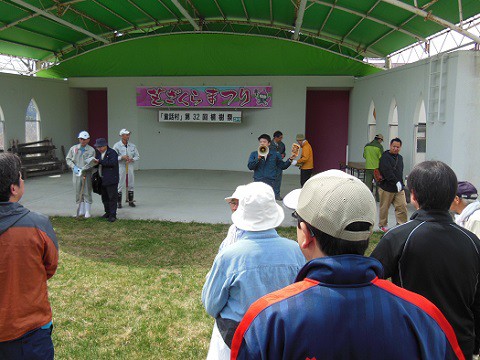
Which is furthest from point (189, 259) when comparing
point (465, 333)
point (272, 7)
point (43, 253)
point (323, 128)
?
point (323, 128)

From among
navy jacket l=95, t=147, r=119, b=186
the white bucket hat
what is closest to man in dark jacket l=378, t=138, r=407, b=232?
navy jacket l=95, t=147, r=119, b=186

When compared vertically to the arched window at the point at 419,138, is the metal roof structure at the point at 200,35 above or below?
above

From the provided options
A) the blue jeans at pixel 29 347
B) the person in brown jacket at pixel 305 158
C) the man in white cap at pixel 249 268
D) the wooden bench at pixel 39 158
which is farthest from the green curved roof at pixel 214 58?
the blue jeans at pixel 29 347

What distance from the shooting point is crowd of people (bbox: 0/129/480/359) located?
3.74 feet

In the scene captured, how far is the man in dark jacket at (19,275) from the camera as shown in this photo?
7.50 feet

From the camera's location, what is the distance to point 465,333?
225 centimetres

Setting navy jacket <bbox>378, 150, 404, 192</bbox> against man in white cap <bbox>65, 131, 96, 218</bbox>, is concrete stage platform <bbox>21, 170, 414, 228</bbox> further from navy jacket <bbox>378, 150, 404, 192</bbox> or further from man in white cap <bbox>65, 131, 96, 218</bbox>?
navy jacket <bbox>378, 150, 404, 192</bbox>

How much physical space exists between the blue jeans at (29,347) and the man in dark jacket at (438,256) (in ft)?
5.88

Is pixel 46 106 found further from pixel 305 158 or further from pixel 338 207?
pixel 338 207

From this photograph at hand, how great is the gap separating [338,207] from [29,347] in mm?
1904

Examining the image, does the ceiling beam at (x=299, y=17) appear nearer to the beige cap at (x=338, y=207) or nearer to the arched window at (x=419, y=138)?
the arched window at (x=419, y=138)

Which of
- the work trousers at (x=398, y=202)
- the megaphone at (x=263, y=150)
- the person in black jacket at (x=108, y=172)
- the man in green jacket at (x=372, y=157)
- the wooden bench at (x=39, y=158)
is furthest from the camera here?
the wooden bench at (x=39, y=158)

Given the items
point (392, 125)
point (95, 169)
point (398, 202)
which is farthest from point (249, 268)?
point (392, 125)

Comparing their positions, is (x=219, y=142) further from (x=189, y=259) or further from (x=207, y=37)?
(x=189, y=259)
